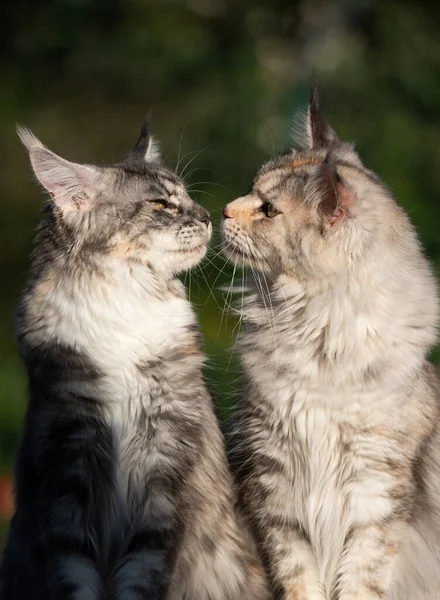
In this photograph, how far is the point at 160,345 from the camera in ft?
12.4

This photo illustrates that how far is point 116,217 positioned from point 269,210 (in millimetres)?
606

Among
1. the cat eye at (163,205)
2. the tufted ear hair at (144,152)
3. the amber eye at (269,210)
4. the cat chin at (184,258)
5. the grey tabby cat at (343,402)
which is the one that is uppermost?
the tufted ear hair at (144,152)

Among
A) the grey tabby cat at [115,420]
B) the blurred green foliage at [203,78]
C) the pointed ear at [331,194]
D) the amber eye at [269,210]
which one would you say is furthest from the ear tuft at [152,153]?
the blurred green foliage at [203,78]

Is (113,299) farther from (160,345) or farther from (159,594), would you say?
(159,594)

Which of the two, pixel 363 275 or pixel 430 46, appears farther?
pixel 430 46

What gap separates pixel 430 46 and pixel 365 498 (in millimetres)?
8183

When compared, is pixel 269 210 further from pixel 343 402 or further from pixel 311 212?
pixel 343 402

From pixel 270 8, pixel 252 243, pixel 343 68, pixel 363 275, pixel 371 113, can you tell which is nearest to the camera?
pixel 363 275

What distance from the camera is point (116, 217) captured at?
385 centimetres

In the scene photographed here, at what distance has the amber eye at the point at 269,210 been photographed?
155 inches

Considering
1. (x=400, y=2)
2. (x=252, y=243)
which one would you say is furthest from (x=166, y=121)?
(x=252, y=243)

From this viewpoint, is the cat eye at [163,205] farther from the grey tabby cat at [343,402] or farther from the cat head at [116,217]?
the grey tabby cat at [343,402]

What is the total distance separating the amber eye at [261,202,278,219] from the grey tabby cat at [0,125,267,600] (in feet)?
0.97

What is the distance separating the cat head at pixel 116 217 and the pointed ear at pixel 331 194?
602mm
